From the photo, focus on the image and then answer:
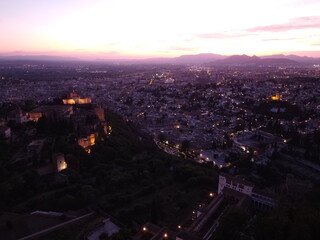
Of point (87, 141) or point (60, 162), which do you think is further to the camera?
point (87, 141)

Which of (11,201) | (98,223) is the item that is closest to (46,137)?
(11,201)

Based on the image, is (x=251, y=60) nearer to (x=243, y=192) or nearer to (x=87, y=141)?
(x=87, y=141)

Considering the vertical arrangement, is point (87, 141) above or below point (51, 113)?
below

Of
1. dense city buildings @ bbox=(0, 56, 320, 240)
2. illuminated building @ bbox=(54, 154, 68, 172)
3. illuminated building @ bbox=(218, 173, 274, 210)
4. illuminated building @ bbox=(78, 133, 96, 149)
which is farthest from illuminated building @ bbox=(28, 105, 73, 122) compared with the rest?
illuminated building @ bbox=(218, 173, 274, 210)

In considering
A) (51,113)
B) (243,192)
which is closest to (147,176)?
(243,192)

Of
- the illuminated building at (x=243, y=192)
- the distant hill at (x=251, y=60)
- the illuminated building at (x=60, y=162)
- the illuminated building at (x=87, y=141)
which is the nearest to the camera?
the illuminated building at (x=243, y=192)

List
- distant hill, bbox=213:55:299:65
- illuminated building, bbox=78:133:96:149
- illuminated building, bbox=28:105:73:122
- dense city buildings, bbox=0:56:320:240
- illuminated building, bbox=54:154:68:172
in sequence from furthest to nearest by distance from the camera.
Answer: distant hill, bbox=213:55:299:65 → illuminated building, bbox=28:105:73:122 → illuminated building, bbox=78:133:96:149 → illuminated building, bbox=54:154:68:172 → dense city buildings, bbox=0:56:320:240

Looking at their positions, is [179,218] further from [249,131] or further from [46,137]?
[249,131]

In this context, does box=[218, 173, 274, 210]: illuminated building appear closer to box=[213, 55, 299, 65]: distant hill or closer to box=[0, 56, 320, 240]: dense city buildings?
box=[0, 56, 320, 240]: dense city buildings

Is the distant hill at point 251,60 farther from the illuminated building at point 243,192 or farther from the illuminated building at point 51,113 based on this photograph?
the illuminated building at point 243,192

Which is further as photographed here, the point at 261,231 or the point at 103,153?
the point at 103,153

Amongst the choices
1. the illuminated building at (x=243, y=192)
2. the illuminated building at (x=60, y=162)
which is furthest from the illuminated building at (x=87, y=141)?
the illuminated building at (x=243, y=192)
